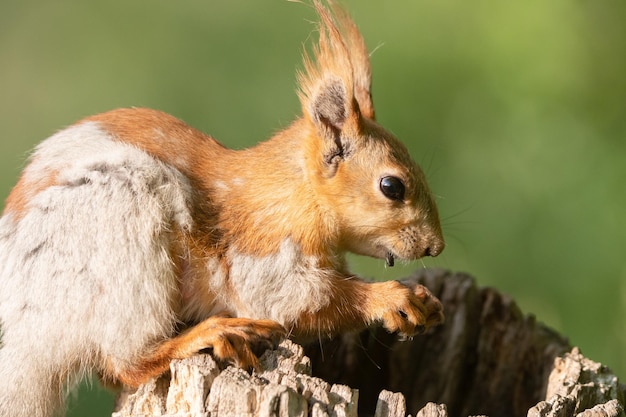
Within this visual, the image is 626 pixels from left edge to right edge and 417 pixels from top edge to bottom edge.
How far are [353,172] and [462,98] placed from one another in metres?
2.48

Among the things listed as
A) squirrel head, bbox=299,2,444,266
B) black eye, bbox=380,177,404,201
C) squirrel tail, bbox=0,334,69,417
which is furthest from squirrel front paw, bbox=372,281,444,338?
squirrel tail, bbox=0,334,69,417

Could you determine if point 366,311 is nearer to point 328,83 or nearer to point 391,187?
point 391,187

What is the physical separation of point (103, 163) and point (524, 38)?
112 inches

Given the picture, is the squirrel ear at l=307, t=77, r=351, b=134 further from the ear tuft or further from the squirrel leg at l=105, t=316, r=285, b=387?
the squirrel leg at l=105, t=316, r=285, b=387

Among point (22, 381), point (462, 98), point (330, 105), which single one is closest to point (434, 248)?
point (330, 105)

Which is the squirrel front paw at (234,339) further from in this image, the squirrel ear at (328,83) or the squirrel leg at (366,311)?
the squirrel ear at (328,83)

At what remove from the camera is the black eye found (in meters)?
2.48

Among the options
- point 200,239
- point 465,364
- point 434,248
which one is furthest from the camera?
point 465,364

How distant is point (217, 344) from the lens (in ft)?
7.19

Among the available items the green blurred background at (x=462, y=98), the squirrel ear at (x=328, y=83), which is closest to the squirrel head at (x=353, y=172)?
the squirrel ear at (x=328, y=83)

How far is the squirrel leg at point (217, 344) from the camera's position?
7.20 ft

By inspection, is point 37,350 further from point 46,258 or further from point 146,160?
point 146,160

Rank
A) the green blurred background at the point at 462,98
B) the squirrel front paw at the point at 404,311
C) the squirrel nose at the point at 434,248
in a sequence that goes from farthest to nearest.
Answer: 1. the green blurred background at the point at 462,98
2. the squirrel nose at the point at 434,248
3. the squirrel front paw at the point at 404,311

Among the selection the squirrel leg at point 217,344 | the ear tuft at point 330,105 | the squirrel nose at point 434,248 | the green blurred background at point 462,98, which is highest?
the green blurred background at point 462,98
